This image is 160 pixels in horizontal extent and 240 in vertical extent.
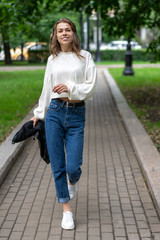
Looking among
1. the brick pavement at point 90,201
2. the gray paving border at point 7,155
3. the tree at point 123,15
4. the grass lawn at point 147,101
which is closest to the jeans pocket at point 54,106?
the brick pavement at point 90,201

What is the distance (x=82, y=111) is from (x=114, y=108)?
8.03 metres

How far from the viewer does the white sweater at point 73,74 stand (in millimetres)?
3717

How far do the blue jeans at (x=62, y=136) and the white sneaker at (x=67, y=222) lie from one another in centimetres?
24

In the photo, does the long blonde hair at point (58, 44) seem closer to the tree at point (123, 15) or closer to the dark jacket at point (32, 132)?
the dark jacket at point (32, 132)

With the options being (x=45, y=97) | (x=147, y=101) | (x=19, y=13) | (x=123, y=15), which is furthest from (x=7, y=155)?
(x=123, y=15)

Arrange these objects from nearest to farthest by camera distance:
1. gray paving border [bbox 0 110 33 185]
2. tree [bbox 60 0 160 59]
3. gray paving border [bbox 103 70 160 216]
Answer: gray paving border [bbox 103 70 160 216]
gray paving border [bbox 0 110 33 185]
tree [bbox 60 0 160 59]

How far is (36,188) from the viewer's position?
516 cm

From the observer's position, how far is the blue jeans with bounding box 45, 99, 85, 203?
3.80 meters

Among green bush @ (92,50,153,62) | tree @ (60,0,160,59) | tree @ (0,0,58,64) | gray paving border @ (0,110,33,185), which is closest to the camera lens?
gray paving border @ (0,110,33,185)

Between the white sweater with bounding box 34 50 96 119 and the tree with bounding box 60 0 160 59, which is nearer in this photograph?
the white sweater with bounding box 34 50 96 119

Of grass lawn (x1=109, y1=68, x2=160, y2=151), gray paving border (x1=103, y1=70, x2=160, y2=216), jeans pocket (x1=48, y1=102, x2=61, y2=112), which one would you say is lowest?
grass lawn (x1=109, y1=68, x2=160, y2=151)

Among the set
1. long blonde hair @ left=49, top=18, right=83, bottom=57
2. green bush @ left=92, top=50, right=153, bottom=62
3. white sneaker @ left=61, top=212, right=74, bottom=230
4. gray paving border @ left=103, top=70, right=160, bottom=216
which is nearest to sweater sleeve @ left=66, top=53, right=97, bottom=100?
long blonde hair @ left=49, top=18, right=83, bottom=57

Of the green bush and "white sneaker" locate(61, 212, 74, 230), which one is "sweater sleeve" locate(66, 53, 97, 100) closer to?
"white sneaker" locate(61, 212, 74, 230)

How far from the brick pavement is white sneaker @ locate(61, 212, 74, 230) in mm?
60
